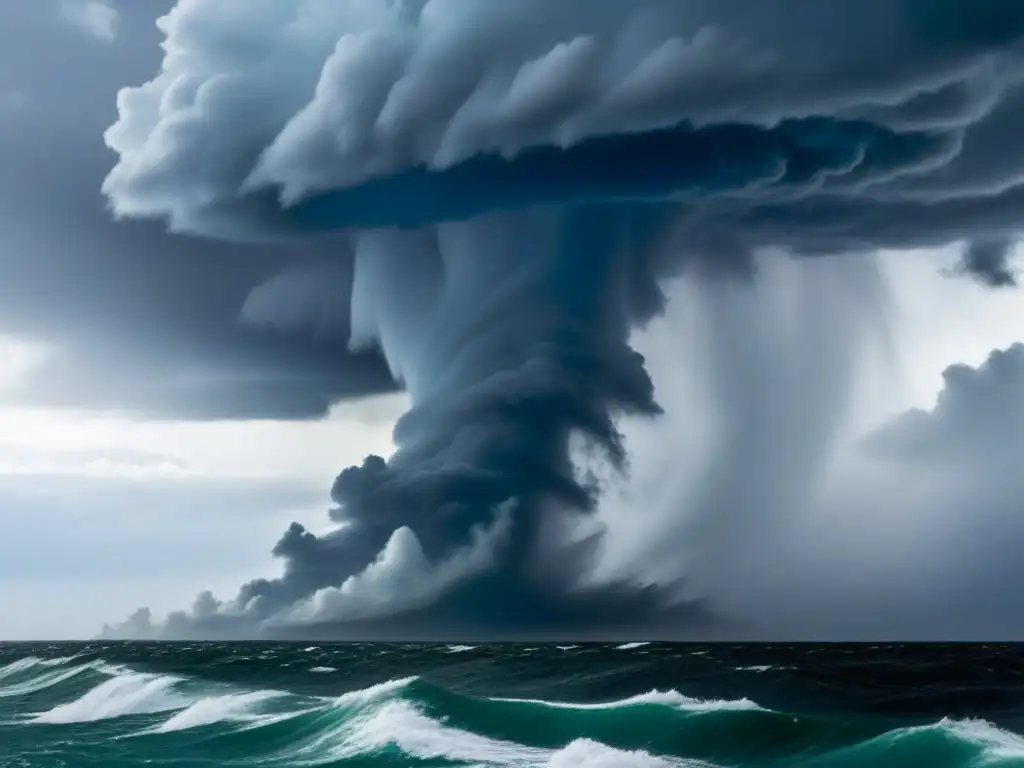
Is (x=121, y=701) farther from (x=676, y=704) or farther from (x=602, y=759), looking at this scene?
(x=602, y=759)

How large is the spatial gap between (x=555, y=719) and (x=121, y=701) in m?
29.4

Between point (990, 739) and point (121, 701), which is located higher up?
point (990, 739)

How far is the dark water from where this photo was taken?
104 ft

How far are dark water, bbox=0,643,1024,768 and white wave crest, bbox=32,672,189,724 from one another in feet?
0.60

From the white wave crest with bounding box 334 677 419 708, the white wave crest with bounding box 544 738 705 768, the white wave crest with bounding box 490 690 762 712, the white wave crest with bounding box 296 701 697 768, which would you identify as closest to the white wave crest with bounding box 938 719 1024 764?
the white wave crest with bounding box 490 690 762 712

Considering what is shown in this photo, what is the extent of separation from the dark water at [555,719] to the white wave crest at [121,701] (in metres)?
0.18

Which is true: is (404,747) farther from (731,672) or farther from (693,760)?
(731,672)

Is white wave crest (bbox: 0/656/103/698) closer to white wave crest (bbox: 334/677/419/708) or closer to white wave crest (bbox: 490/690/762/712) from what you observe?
white wave crest (bbox: 334/677/419/708)

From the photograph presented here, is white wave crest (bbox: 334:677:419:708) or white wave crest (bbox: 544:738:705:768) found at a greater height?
white wave crest (bbox: 334:677:419:708)

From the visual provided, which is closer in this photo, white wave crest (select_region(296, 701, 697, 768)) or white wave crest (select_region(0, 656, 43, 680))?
white wave crest (select_region(296, 701, 697, 768))

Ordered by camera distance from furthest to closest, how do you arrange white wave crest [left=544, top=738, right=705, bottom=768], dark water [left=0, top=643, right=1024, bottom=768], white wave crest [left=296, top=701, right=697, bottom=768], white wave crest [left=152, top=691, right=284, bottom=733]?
white wave crest [left=152, top=691, right=284, bottom=733]
dark water [left=0, top=643, right=1024, bottom=768]
white wave crest [left=296, top=701, right=697, bottom=768]
white wave crest [left=544, top=738, right=705, bottom=768]

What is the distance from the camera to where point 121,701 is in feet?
194

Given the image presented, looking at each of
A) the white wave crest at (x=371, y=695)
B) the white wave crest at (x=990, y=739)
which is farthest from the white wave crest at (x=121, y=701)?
the white wave crest at (x=990, y=739)

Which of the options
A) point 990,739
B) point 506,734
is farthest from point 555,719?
point 990,739
